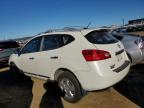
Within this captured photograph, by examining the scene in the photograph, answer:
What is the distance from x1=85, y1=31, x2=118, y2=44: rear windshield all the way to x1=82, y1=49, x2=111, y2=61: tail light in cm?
32

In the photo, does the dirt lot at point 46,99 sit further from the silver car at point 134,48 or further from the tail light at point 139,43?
the tail light at point 139,43

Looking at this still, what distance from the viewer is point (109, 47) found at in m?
4.83

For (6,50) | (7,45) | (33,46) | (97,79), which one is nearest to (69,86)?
(97,79)

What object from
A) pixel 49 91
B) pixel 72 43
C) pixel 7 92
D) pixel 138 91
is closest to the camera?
pixel 72 43

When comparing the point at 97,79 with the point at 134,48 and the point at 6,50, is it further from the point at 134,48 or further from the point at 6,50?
the point at 6,50

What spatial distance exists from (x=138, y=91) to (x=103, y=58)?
1.67 metres

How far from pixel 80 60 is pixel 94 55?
0.34 m

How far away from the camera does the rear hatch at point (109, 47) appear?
15.3 ft

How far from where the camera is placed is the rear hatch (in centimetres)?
465

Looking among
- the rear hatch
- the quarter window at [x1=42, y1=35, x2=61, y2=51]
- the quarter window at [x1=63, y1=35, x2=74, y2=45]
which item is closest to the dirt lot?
the rear hatch

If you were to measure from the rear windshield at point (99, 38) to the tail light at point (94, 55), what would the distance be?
12.6 inches

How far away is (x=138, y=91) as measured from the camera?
545 cm

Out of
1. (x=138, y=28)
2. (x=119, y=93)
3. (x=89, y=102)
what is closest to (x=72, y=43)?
(x=89, y=102)

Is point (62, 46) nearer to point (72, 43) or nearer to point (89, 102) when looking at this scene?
point (72, 43)
